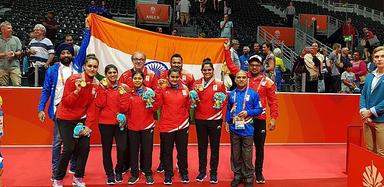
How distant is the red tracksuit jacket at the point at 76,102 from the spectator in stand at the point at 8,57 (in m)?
2.75

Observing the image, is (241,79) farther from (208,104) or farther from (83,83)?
(83,83)

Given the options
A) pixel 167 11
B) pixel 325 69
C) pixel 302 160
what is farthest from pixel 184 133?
pixel 167 11

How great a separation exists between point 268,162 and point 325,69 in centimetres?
353

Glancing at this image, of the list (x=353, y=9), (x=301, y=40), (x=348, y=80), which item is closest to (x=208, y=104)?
(x=348, y=80)

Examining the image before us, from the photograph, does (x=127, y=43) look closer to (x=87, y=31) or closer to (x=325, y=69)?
(x=87, y=31)

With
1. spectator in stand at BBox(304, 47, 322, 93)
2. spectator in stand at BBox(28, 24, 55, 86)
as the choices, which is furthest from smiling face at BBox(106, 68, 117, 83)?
spectator in stand at BBox(304, 47, 322, 93)

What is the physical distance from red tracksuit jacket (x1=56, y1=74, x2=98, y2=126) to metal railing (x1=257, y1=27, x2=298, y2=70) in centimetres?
897

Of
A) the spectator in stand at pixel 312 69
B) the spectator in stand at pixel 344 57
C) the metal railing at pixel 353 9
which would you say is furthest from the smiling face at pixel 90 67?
the metal railing at pixel 353 9

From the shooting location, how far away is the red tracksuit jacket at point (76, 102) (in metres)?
A: 5.17

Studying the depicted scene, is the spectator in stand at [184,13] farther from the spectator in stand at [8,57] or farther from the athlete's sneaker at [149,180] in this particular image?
the athlete's sneaker at [149,180]

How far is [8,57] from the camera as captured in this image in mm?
7484

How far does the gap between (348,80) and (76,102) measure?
6.72 m

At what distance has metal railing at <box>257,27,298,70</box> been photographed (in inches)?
526

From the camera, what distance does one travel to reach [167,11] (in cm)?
1574
